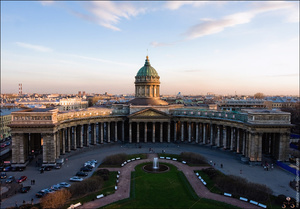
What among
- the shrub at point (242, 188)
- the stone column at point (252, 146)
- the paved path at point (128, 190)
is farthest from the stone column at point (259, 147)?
the shrub at point (242, 188)

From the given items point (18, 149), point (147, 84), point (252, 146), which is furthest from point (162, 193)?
point (147, 84)

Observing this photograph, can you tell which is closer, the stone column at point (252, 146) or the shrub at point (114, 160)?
the shrub at point (114, 160)

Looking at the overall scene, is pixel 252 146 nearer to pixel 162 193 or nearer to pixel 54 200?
pixel 162 193

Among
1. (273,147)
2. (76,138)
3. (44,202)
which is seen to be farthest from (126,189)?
(273,147)

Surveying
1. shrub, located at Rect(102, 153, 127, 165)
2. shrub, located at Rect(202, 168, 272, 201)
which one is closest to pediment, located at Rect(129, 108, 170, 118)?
shrub, located at Rect(102, 153, 127, 165)

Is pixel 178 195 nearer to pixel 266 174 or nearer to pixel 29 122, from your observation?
pixel 266 174

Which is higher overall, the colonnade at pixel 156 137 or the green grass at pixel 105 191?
the colonnade at pixel 156 137

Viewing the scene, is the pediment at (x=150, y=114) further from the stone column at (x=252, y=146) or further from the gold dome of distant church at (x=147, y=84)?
the stone column at (x=252, y=146)

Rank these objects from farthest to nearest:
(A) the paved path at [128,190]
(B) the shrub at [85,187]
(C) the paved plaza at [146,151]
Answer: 1. (C) the paved plaza at [146,151]
2. (B) the shrub at [85,187]
3. (A) the paved path at [128,190]

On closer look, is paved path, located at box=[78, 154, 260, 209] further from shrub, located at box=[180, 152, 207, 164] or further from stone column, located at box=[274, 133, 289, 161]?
stone column, located at box=[274, 133, 289, 161]
